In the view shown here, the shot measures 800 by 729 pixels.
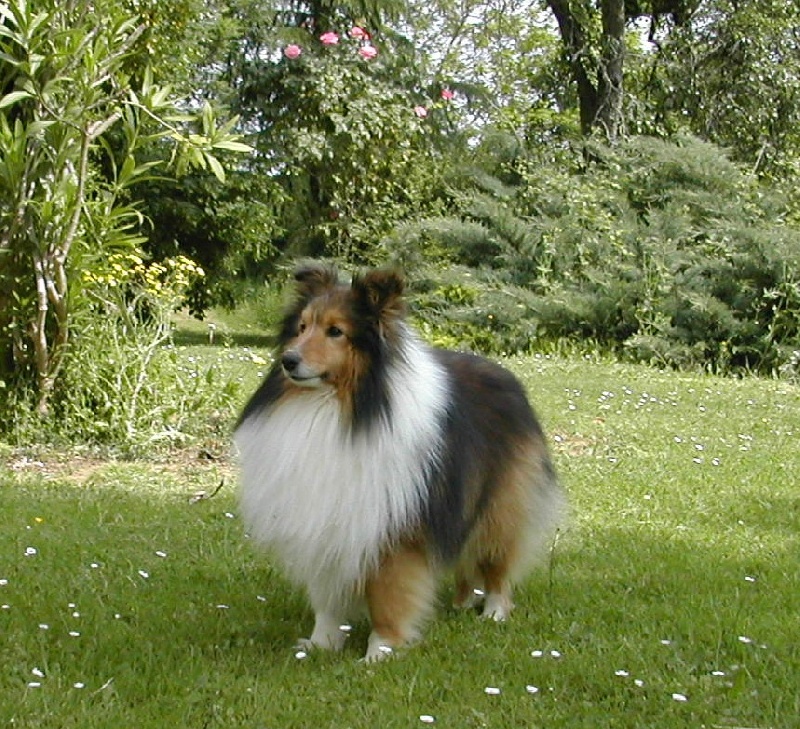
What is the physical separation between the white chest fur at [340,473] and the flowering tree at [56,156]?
3037 mm

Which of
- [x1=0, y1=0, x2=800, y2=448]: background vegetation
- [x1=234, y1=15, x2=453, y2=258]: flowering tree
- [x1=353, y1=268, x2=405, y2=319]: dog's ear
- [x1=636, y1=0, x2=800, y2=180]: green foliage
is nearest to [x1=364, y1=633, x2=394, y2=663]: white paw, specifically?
[x1=353, y1=268, x2=405, y2=319]: dog's ear

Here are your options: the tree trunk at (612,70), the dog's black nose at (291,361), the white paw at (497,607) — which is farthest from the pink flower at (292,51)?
the dog's black nose at (291,361)

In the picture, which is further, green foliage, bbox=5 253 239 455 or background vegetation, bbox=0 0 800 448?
background vegetation, bbox=0 0 800 448

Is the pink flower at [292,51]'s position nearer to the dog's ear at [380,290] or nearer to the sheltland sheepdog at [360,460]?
the sheltland sheepdog at [360,460]

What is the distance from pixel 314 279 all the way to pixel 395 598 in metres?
1.13

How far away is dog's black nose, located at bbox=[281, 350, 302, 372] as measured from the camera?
12.3ft

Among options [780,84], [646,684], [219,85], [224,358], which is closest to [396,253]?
[219,85]

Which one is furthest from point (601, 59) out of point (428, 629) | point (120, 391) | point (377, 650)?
point (377, 650)

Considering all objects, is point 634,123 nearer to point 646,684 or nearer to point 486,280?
point 486,280

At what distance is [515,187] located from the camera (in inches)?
596

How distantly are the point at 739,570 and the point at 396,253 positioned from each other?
1017cm

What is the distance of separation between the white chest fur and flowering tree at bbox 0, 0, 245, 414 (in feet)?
9.96

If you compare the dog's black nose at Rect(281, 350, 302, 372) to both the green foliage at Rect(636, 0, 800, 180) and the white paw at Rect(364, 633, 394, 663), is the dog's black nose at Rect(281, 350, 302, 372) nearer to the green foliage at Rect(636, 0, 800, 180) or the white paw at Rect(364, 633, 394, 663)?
the white paw at Rect(364, 633, 394, 663)

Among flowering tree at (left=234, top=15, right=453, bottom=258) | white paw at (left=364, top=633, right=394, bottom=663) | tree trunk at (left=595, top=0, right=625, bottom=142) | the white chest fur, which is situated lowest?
white paw at (left=364, top=633, right=394, bottom=663)
